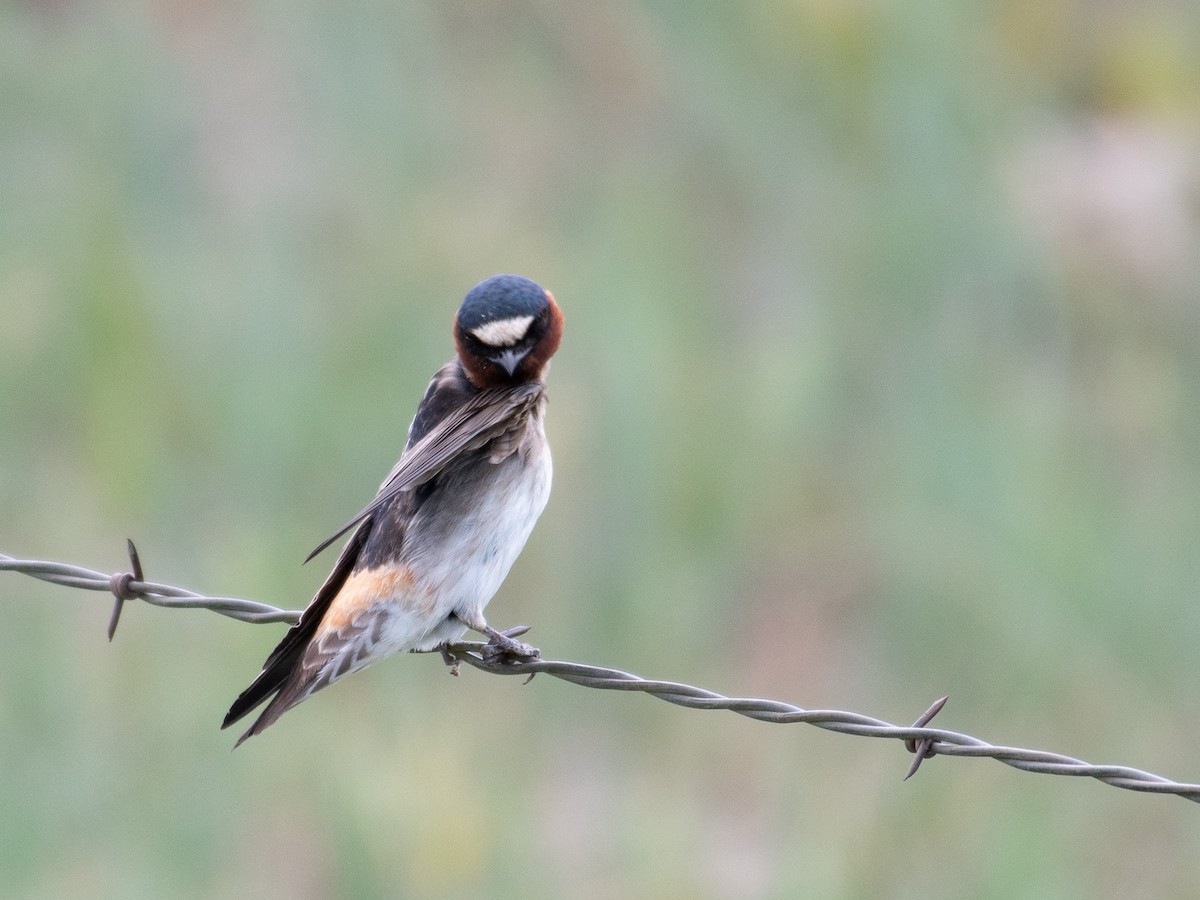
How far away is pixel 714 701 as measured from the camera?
294 centimetres

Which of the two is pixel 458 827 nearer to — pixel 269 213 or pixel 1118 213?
pixel 269 213

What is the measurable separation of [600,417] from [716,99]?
7.89 ft

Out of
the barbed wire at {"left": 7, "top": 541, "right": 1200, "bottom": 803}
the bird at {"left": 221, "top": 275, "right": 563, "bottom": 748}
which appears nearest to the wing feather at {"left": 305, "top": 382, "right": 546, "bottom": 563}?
the bird at {"left": 221, "top": 275, "right": 563, "bottom": 748}

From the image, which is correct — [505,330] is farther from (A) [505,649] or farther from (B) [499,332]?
(A) [505,649]

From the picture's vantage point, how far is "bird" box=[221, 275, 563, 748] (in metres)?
3.41

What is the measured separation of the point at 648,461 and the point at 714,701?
333 centimetres

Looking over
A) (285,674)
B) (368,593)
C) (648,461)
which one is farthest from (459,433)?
(648,461)

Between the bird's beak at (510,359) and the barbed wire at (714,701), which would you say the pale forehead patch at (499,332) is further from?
the barbed wire at (714,701)

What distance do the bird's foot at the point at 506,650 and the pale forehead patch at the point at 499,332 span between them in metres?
0.58

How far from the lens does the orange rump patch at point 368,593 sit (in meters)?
3.46

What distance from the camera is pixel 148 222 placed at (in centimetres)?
772

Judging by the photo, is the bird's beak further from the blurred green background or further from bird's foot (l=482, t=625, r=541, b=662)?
the blurred green background

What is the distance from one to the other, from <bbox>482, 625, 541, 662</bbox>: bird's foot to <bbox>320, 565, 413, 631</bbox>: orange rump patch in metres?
0.20

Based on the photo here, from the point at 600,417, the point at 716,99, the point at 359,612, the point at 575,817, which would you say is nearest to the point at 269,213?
the point at 716,99
